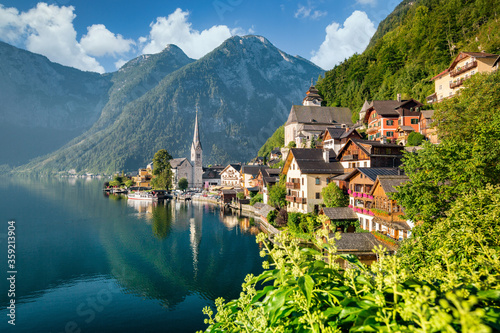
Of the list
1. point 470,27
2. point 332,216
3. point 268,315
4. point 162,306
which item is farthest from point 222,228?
point 470,27

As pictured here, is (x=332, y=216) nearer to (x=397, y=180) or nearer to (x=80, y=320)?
(x=397, y=180)

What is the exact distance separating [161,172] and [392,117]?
88.5 metres

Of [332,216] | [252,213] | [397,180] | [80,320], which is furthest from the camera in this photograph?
[252,213]

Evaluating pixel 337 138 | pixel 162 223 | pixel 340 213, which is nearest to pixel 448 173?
pixel 340 213

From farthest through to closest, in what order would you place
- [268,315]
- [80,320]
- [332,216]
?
[332,216]
[80,320]
[268,315]

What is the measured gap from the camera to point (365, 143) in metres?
40.1

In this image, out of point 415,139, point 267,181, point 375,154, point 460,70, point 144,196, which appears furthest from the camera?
point 144,196

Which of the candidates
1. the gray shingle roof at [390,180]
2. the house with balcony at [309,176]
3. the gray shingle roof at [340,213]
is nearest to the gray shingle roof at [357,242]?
the gray shingle roof at [340,213]

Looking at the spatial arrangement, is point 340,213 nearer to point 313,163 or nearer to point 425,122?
point 313,163

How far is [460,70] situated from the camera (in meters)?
48.6

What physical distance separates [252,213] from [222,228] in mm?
15057

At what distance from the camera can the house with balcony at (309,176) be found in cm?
4291

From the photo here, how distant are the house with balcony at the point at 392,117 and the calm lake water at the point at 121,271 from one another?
3338 centimetres

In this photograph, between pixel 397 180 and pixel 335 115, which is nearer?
pixel 397 180
